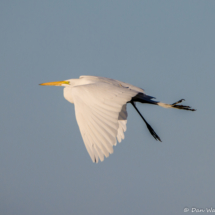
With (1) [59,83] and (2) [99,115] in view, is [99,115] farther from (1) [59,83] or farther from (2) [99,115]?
(1) [59,83]

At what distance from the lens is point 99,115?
17.6 feet

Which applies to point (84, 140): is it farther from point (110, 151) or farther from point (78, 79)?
point (78, 79)

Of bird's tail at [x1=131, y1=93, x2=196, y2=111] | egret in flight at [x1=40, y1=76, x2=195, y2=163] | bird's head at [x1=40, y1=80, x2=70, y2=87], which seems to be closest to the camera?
egret in flight at [x1=40, y1=76, x2=195, y2=163]

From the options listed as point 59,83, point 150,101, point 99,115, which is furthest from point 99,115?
point 59,83

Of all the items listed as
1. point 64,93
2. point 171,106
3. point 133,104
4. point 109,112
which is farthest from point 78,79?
point 109,112

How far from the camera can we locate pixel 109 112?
532 centimetres

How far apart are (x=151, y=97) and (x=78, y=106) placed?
101 inches

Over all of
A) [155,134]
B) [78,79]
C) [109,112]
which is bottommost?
[155,134]

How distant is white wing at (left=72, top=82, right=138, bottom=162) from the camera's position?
496 centimetres

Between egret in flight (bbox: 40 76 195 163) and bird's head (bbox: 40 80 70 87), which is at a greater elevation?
bird's head (bbox: 40 80 70 87)

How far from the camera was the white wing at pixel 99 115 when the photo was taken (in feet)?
16.3

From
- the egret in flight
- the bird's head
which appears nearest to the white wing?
the egret in flight

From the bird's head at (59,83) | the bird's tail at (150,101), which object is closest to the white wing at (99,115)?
the bird's tail at (150,101)

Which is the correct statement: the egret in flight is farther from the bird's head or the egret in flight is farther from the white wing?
the bird's head
